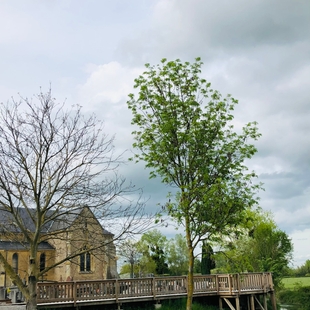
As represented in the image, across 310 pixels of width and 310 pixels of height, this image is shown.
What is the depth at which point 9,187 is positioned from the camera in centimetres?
1372

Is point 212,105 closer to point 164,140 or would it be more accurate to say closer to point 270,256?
point 164,140

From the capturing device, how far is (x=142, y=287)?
67.6 feet

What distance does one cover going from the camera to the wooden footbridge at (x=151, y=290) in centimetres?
1841

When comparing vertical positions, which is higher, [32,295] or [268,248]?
[268,248]

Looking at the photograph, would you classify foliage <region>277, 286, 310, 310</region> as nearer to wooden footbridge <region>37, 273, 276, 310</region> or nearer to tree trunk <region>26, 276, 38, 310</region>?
wooden footbridge <region>37, 273, 276, 310</region>

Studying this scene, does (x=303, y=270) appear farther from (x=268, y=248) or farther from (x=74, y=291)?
(x=74, y=291)

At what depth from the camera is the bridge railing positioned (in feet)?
60.5

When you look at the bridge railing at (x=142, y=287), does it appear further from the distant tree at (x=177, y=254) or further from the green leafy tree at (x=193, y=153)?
the distant tree at (x=177, y=254)

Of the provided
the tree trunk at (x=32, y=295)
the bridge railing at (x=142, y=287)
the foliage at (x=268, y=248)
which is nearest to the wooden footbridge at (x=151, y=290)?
the bridge railing at (x=142, y=287)

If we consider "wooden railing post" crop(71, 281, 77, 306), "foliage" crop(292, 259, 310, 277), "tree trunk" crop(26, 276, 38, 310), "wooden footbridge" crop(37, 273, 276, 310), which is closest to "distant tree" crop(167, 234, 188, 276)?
"foliage" crop(292, 259, 310, 277)

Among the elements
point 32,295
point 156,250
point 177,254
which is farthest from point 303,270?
point 32,295

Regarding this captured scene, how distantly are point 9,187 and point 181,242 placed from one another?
4949cm

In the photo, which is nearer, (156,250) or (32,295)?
(32,295)

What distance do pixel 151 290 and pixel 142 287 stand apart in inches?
21.3
